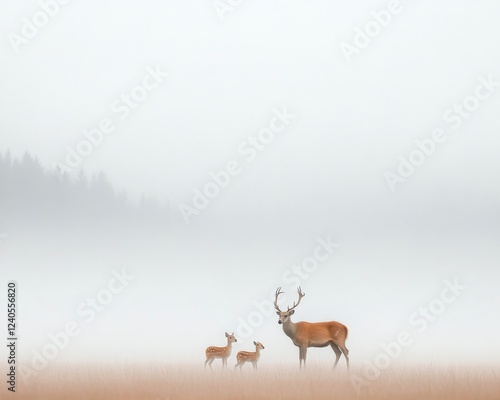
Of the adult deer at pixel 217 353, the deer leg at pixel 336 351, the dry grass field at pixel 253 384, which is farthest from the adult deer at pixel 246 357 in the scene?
the deer leg at pixel 336 351

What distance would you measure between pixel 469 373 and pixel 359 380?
71.5 inches

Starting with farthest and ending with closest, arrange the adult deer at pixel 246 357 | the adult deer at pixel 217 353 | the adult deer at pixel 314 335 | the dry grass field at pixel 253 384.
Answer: the adult deer at pixel 314 335, the adult deer at pixel 217 353, the adult deer at pixel 246 357, the dry grass field at pixel 253 384

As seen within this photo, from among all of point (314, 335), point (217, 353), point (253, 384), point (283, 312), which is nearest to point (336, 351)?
point (314, 335)

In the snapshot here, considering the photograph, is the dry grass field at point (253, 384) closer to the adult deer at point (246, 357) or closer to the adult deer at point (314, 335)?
the adult deer at point (246, 357)

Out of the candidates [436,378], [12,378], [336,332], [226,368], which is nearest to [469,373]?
[436,378]

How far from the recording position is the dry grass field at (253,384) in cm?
1073

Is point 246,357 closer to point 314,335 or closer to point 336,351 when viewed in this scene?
point 314,335

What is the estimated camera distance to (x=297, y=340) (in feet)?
44.8

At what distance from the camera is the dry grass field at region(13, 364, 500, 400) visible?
1073 cm

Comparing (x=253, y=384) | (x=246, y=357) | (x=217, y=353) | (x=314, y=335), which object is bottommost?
(x=253, y=384)

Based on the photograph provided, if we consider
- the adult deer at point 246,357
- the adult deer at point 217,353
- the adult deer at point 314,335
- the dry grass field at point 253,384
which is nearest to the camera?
the dry grass field at point 253,384

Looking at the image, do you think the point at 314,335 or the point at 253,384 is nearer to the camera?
the point at 253,384

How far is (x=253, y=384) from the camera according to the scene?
1126 centimetres

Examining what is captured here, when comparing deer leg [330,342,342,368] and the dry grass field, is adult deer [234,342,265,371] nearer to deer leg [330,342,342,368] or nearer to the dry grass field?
the dry grass field
